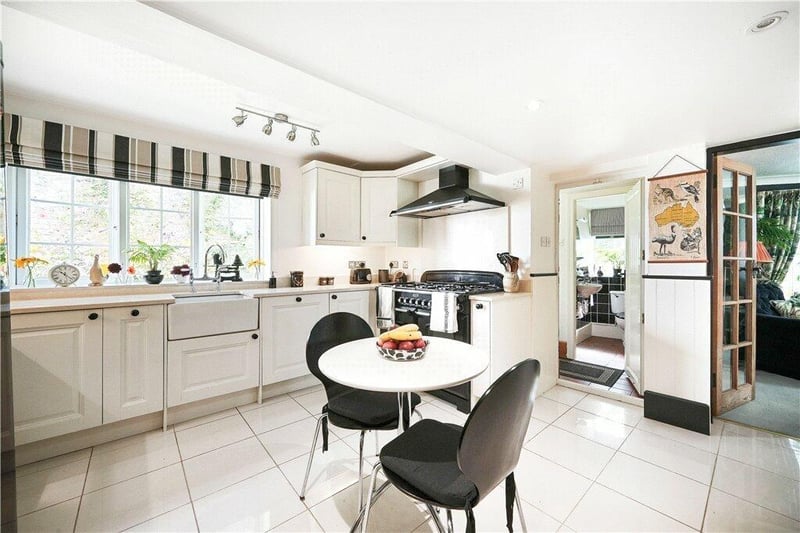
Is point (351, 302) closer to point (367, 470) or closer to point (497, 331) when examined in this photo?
point (497, 331)

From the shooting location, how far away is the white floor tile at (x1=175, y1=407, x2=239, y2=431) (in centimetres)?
241

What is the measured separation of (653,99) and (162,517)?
3409 mm

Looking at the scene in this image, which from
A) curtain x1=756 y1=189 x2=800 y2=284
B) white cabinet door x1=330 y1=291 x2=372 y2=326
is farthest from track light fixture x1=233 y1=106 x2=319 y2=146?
curtain x1=756 y1=189 x2=800 y2=284

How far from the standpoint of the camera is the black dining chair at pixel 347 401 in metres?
1.52

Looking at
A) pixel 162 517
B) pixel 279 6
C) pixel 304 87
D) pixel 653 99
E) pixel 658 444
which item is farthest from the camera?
pixel 658 444

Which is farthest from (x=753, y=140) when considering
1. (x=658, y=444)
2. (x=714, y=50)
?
(x=658, y=444)

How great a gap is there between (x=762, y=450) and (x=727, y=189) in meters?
1.90

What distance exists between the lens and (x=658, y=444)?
2.17 m

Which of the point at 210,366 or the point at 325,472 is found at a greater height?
the point at 210,366

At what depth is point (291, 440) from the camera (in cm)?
221

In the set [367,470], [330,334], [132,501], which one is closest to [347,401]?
[330,334]

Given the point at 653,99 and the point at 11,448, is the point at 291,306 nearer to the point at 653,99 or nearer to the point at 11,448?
the point at 11,448

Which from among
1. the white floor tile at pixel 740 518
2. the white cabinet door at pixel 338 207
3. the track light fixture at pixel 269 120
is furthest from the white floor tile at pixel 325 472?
the track light fixture at pixel 269 120

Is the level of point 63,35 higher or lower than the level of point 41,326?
higher
